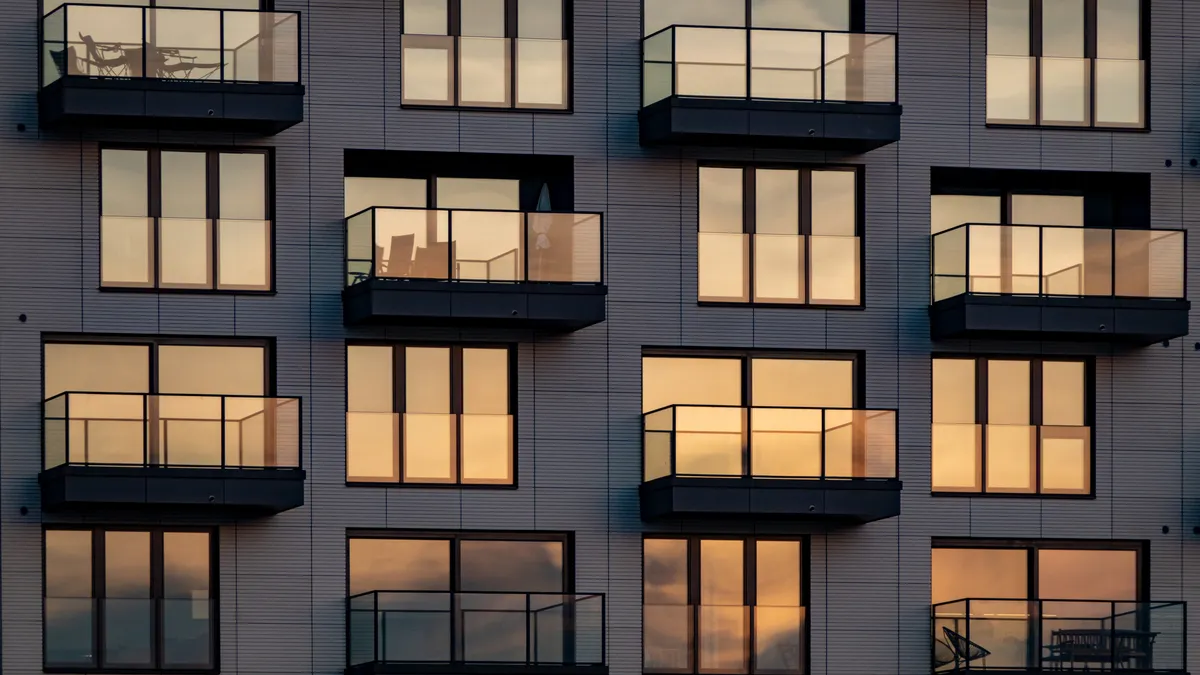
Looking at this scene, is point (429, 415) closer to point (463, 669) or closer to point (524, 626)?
point (524, 626)

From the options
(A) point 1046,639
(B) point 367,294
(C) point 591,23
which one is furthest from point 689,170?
(A) point 1046,639

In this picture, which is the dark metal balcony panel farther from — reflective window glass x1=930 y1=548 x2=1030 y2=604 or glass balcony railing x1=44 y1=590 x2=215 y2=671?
reflective window glass x1=930 y1=548 x2=1030 y2=604

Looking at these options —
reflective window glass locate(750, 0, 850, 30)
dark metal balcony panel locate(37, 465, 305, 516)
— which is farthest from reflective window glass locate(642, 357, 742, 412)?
dark metal balcony panel locate(37, 465, 305, 516)

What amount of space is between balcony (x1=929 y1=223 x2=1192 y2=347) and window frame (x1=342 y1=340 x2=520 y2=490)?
19.4 ft

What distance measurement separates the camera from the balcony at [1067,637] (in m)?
39.6

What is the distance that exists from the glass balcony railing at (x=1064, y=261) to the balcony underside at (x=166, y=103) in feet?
30.0

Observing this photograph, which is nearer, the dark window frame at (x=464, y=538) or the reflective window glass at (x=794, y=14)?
the dark window frame at (x=464, y=538)

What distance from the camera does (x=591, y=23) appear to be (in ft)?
135

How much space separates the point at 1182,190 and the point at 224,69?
1338 centimetres

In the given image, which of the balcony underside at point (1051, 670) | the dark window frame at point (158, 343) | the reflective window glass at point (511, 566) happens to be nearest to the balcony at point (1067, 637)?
the balcony underside at point (1051, 670)

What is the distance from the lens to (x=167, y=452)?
1515 inches

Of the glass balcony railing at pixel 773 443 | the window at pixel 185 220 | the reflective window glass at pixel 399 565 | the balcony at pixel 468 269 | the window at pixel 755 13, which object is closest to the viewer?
the balcony at pixel 468 269

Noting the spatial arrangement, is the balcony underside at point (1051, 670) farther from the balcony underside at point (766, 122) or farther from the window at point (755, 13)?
the window at point (755, 13)

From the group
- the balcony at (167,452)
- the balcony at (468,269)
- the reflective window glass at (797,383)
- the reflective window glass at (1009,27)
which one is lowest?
the balcony at (167,452)
